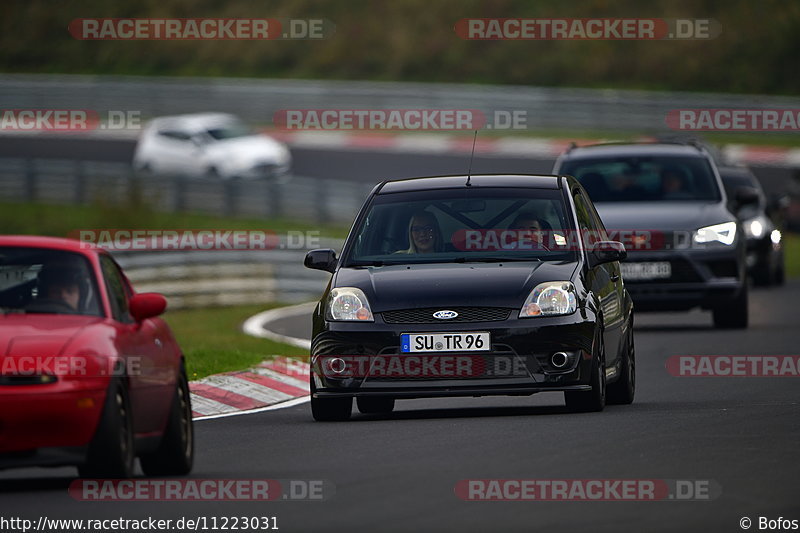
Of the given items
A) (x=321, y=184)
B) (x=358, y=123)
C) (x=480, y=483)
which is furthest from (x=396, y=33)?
(x=480, y=483)

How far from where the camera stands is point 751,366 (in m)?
17.3

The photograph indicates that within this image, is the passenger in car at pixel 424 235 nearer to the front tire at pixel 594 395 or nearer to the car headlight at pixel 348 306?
the car headlight at pixel 348 306

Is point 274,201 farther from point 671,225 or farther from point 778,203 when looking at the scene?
point 671,225

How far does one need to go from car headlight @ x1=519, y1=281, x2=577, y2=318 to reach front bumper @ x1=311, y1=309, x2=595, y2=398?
0.06 m

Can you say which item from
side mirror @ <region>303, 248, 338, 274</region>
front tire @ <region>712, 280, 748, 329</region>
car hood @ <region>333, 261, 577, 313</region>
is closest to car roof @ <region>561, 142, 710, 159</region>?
front tire @ <region>712, 280, 748, 329</region>

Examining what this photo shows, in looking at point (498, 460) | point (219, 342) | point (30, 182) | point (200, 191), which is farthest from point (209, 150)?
point (498, 460)

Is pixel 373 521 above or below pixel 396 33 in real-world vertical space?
below

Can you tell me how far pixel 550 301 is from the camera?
1296 centimetres

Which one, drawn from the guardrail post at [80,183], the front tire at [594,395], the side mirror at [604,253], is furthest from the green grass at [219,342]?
the guardrail post at [80,183]

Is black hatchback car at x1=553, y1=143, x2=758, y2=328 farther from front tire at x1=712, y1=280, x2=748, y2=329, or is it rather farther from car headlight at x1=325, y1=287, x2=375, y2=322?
car headlight at x1=325, y1=287, x2=375, y2=322

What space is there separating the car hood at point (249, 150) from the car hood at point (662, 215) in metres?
26.6

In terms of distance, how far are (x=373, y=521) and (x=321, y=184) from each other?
3122 cm

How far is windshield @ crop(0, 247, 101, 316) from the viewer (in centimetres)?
1023

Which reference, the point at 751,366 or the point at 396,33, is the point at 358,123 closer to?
the point at 396,33
